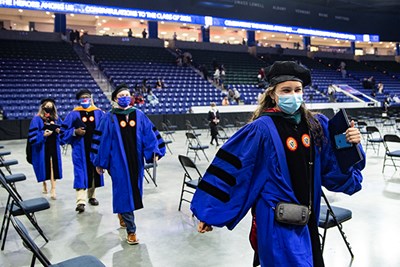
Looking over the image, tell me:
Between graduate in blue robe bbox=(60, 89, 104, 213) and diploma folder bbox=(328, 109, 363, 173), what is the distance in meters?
3.65

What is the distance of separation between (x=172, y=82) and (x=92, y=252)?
16.7m

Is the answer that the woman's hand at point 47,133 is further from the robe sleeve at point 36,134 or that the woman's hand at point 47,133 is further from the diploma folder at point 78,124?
the diploma folder at point 78,124

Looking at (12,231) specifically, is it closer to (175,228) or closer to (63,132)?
(63,132)

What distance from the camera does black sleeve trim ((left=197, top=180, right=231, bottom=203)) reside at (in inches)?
76.0

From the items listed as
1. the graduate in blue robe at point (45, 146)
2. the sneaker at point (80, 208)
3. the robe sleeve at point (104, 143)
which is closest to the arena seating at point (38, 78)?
the graduate in blue robe at point (45, 146)

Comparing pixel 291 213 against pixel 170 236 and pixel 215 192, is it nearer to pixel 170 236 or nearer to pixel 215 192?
pixel 215 192

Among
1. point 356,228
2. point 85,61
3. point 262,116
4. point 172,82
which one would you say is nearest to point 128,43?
point 85,61

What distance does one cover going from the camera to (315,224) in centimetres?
200

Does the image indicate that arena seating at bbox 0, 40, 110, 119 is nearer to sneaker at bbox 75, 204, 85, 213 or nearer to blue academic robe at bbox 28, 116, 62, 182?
blue academic robe at bbox 28, 116, 62, 182

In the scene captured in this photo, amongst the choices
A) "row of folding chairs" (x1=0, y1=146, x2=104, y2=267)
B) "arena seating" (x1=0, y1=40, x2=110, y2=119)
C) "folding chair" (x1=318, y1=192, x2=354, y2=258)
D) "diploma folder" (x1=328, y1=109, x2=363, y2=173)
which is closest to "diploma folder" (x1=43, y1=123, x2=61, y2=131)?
"row of folding chairs" (x1=0, y1=146, x2=104, y2=267)

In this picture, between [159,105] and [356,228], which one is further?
[159,105]

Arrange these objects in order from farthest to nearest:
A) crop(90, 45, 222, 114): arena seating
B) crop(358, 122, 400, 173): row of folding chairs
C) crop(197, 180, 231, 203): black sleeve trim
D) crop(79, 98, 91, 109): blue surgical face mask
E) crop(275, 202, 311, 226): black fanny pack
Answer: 1. crop(90, 45, 222, 114): arena seating
2. crop(358, 122, 400, 173): row of folding chairs
3. crop(79, 98, 91, 109): blue surgical face mask
4. crop(197, 180, 231, 203): black sleeve trim
5. crop(275, 202, 311, 226): black fanny pack

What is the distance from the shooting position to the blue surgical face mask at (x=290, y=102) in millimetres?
1967

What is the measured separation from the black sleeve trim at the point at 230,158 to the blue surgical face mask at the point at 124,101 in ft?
7.10
